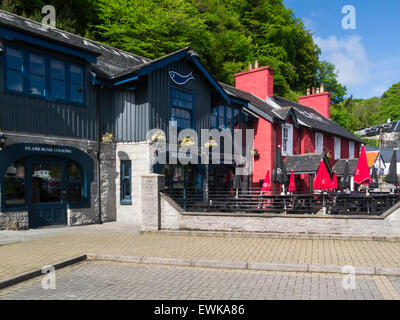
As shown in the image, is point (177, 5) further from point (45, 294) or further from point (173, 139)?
point (45, 294)

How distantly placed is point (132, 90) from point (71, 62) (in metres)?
2.59

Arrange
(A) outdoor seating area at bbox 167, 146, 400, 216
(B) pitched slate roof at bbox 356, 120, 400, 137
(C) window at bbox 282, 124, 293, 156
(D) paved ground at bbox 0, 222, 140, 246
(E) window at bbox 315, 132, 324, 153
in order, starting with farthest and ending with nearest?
(B) pitched slate roof at bbox 356, 120, 400, 137, (E) window at bbox 315, 132, 324, 153, (C) window at bbox 282, 124, 293, 156, (A) outdoor seating area at bbox 167, 146, 400, 216, (D) paved ground at bbox 0, 222, 140, 246

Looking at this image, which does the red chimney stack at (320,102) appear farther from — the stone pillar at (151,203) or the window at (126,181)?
the stone pillar at (151,203)

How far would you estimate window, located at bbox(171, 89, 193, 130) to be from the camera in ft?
51.6

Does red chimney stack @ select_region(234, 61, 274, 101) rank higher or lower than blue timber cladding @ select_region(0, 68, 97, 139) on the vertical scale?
higher

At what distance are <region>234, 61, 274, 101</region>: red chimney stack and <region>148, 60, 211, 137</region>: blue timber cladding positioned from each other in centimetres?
909

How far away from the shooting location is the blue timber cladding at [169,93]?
47.9 ft

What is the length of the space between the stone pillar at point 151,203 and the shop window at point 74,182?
3.36 m

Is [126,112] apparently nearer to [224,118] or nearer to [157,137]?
[157,137]

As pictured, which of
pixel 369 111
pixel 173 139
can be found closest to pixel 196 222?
pixel 173 139

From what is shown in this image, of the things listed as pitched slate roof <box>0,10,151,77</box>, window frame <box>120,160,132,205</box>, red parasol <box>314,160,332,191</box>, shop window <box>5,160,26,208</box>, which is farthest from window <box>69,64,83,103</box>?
red parasol <box>314,160,332,191</box>

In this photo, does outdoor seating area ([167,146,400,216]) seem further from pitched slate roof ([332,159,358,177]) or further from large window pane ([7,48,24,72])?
pitched slate roof ([332,159,358,177])

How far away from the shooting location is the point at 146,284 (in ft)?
20.6

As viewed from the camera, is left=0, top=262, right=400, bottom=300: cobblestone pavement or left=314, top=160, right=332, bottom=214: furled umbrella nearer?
left=0, top=262, right=400, bottom=300: cobblestone pavement
